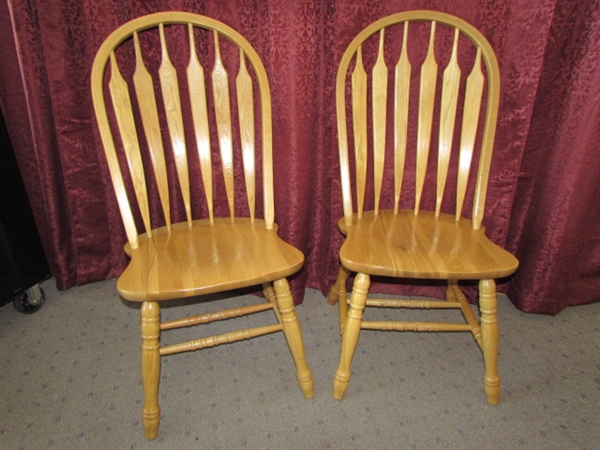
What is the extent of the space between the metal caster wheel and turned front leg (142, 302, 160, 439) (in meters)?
0.79

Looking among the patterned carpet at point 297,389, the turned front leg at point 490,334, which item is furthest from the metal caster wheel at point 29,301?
the turned front leg at point 490,334

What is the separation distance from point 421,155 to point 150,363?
3.19 ft

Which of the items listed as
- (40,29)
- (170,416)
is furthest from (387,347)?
(40,29)

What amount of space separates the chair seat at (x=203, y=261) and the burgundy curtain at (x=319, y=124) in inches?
13.9

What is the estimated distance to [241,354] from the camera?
1244mm

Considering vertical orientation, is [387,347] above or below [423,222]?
below

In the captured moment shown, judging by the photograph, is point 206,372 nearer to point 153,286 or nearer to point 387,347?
point 153,286

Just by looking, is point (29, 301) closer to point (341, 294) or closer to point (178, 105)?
point (178, 105)

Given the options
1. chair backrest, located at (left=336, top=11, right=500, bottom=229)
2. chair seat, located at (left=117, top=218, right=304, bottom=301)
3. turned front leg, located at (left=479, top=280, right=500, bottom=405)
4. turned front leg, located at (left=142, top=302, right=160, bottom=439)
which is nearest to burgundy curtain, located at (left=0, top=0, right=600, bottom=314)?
chair backrest, located at (left=336, top=11, right=500, bottom=229)

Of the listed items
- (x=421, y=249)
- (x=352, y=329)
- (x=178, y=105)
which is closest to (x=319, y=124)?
(x=178, y=105)

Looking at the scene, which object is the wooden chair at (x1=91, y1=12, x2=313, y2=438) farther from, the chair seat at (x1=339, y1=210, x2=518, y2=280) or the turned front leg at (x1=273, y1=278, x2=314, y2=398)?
the chair seat at (x1=339, y1=210, x2=518, y2=280)

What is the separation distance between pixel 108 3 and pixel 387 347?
144cm

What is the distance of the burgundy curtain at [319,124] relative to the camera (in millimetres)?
1148

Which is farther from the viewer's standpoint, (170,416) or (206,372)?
(206,372)
